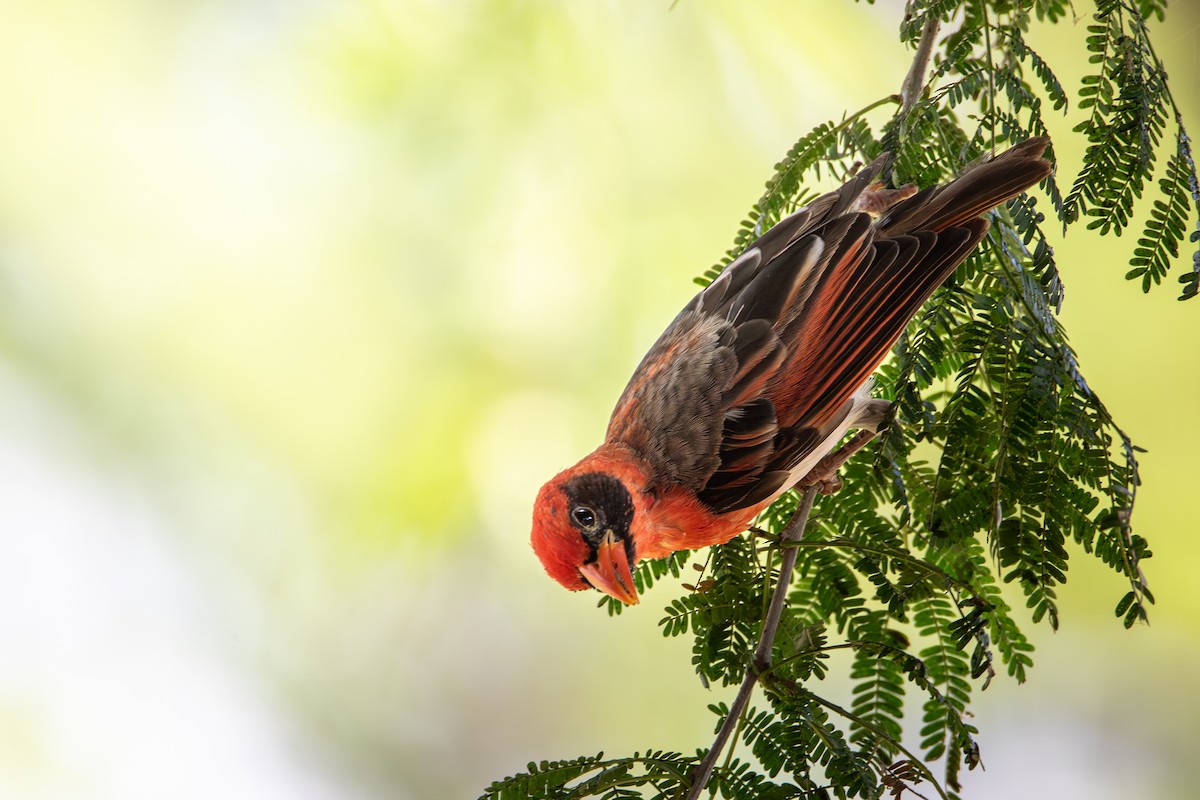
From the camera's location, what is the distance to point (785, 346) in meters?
2.27

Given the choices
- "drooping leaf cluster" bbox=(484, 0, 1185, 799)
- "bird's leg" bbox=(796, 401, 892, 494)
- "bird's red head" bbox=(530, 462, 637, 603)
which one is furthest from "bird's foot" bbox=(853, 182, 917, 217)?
"bird's red head" bbox=(530, 462, 637, 603)

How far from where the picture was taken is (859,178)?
228 cm

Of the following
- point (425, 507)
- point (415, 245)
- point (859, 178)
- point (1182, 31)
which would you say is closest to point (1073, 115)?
point (1182, 31)

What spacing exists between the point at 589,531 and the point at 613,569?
0.30 ft

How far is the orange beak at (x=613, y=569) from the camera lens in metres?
2.04

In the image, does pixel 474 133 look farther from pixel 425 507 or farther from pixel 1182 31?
pixel 1182 31

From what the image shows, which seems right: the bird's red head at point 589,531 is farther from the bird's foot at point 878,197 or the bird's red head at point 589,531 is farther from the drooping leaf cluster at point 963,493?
the bird's foot at point 878,197

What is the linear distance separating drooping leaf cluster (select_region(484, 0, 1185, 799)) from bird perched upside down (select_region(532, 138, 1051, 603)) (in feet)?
0.26

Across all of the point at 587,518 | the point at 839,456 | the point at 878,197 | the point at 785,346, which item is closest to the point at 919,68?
the point at 878,197

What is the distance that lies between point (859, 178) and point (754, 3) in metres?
1.99

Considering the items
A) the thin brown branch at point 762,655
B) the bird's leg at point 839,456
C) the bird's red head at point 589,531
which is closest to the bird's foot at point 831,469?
the bird's leg at point 839,456

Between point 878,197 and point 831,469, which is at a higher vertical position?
point 878,197

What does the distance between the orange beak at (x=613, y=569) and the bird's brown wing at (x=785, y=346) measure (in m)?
0.25

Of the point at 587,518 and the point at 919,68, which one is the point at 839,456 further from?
the point at 919,68
